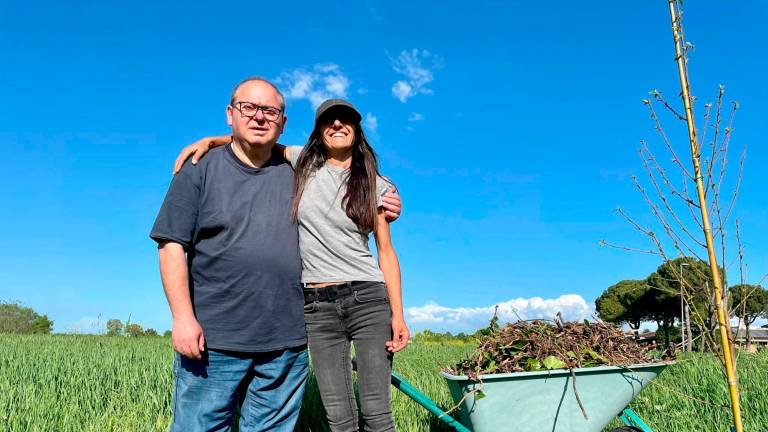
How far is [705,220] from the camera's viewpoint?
5.94 ft

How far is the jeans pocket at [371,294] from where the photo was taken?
7.44 ft

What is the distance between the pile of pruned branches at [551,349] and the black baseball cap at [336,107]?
1302 millimetres

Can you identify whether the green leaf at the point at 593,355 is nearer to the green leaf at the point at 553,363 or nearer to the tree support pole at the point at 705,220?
the green leaf at the point at 553,363

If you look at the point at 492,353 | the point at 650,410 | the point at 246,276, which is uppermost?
the point at 246,276

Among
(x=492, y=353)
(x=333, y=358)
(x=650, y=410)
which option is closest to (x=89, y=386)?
(x=333, y=358)

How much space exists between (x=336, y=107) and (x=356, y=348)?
1070 mm

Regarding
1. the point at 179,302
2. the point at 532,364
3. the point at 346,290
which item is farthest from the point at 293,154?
the point at 532,364

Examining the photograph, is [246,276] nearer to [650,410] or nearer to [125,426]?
[125,426]

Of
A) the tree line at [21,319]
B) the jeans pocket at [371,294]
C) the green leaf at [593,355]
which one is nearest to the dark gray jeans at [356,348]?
the jeans pocket at [371,294]

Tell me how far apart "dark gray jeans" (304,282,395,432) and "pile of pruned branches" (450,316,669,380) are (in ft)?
1.46

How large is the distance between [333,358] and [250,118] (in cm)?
109

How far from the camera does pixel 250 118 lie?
232 centimetres

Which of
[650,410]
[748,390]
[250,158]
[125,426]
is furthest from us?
[748,390]

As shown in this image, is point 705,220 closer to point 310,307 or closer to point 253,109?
point 310,307
